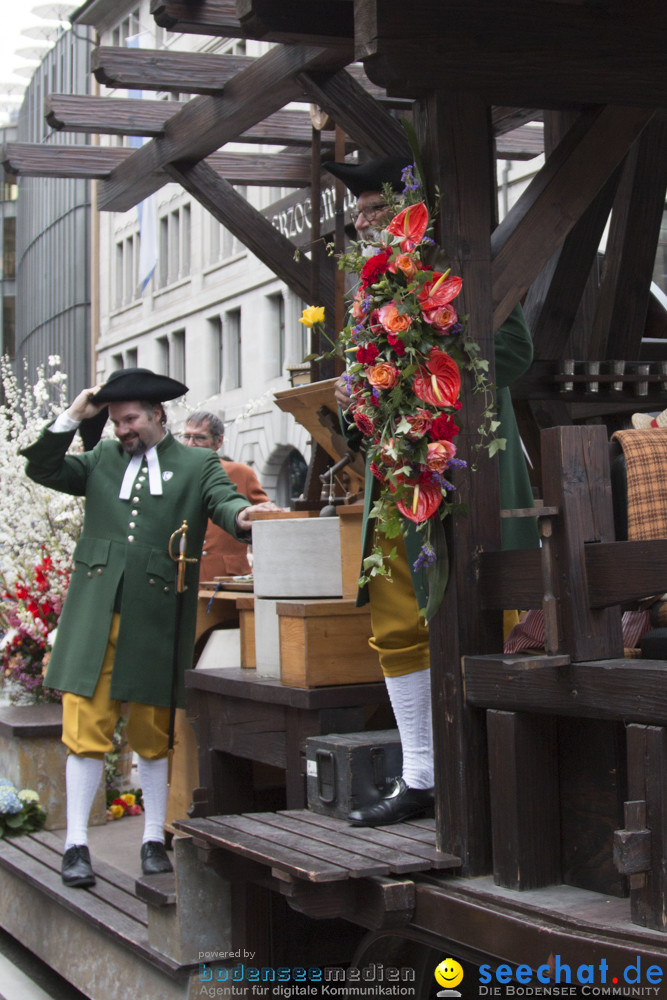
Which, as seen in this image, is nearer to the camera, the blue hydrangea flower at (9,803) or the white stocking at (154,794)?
the white stocking at (154,794)

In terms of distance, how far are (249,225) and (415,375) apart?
11.1 ft

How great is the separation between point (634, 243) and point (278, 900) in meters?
3.41

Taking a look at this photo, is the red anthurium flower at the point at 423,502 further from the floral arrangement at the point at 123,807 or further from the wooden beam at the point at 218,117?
the floral arrangement at the point at 123,807

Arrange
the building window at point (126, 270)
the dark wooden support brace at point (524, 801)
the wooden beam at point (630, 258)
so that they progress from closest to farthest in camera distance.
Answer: the dark wooden support brace at point (524, 801) < the wooden beam at point (630, 258) < the building window at point (126, 270)

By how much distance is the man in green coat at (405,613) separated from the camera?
11.3 ft

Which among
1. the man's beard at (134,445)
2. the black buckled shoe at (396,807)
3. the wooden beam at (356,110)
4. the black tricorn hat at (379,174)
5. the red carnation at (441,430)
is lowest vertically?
the black buckled shoe at (396,807)

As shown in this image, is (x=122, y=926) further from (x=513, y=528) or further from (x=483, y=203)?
(x=483, y=203)

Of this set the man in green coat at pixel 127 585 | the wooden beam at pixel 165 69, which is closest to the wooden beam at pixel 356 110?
the wooden beam at pixel 165 69

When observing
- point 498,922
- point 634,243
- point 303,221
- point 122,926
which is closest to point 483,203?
point 498,922

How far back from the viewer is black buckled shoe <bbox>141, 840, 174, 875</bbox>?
4.54 metres

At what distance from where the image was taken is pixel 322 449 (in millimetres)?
5320

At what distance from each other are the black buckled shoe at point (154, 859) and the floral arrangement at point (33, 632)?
5.85 ft

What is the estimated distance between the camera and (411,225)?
3049mm

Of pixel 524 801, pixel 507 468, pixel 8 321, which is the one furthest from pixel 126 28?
pixel 524 801
